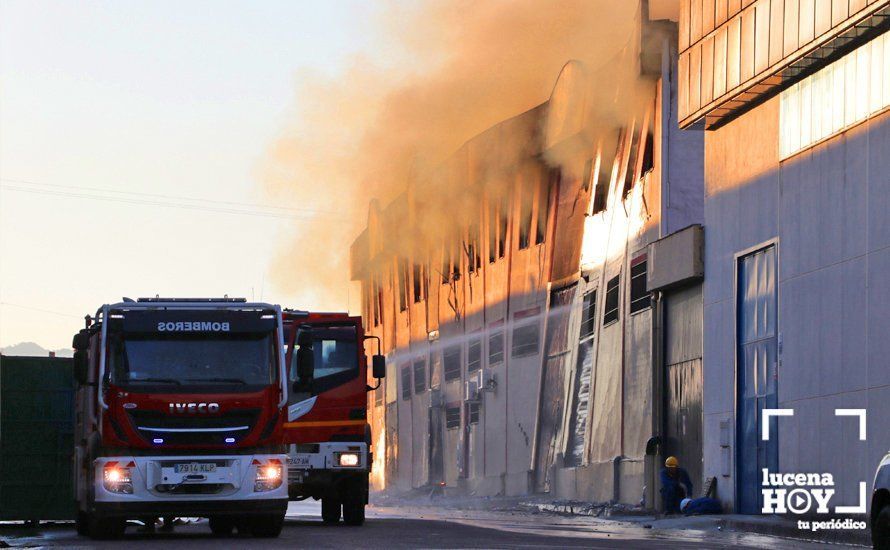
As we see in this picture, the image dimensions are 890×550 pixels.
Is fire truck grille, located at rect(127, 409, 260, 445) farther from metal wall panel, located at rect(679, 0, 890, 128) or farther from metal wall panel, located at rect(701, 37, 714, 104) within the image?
metal wall panel, located at rect(701, 37, 714, 104)

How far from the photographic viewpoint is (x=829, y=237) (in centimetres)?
2823

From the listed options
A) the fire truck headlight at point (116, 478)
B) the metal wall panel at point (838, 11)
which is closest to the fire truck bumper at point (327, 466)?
the fire truck headlight at point (116, 478)

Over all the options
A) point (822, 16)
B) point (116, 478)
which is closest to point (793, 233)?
point (822, 16)

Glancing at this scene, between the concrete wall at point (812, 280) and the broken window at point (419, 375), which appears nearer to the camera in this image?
the concrete wall at point (812, 280)

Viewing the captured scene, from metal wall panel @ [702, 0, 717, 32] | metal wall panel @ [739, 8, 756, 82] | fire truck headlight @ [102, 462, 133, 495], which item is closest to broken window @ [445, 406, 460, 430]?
metal wall panel @ [702, 0, 717, 32]

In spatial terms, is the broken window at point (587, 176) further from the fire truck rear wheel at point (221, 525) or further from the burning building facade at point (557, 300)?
the fire truck rear wheel at point (221, 525)

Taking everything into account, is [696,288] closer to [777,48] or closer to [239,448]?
[777,48]

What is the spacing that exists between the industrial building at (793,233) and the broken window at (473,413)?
25.4 m

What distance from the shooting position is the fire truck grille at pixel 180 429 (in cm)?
2042

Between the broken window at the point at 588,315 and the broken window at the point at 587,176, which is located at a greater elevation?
the broken window at the point at 587,176

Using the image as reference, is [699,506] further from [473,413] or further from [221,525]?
[473,413]

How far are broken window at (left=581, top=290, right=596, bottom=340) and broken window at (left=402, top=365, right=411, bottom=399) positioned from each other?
84.8 ft

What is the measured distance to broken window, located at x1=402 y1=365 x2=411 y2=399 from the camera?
72.6 meters

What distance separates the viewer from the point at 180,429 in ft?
67.1
